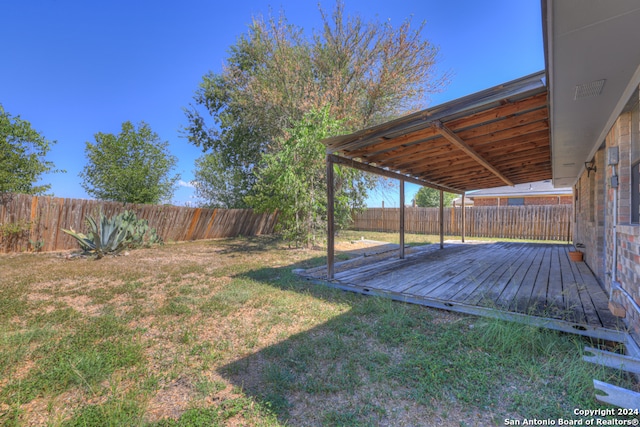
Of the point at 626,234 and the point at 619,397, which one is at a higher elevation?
the point at 626,234

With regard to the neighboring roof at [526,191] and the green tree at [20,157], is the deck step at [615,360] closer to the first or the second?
the green tree at [20,157]

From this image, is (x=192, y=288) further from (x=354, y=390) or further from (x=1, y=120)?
(x=1, y=120)

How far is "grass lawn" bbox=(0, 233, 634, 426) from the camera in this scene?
160 centimetres

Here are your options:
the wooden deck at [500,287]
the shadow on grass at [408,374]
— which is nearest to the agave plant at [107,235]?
the wooden deck at [500,287]

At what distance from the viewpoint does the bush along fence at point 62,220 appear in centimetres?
682

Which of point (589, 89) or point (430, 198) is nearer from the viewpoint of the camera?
point (589, 89)

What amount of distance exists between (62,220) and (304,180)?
6.99 metres

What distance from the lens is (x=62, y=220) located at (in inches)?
299

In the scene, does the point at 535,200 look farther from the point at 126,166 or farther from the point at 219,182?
the point at 126,166

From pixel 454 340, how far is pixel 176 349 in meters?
2.53

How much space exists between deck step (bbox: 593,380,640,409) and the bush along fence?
10.3 m

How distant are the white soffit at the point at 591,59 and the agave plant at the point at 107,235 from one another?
28.5 feet

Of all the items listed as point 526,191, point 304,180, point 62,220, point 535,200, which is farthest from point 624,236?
point 535,200

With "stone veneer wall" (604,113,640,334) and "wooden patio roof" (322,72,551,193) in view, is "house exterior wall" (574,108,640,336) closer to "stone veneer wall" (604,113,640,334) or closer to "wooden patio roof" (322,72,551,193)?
"stone veneer wall" (604,113,640,334)
